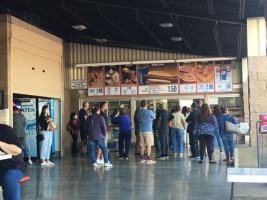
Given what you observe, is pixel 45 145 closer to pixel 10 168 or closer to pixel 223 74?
pixel 10 168

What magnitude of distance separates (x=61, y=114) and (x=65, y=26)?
5.49m

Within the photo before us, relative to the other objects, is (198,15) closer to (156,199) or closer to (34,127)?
(34,127)

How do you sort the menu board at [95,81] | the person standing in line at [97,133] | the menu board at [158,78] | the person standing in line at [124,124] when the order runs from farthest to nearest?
the menu board at [95,81]
the menu board at [158,78]
the person standing in line at [124,124]
the person standing in line at [97,133]

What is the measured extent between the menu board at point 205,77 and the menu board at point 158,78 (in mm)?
1069

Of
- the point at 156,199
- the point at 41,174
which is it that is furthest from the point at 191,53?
the point at 156,199

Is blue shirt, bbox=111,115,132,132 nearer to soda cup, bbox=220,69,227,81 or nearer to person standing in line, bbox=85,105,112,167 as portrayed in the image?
person standing in line, bbox=85,105,112,167

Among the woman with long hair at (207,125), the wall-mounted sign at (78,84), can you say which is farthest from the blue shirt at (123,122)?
the wall-mounted sign at (78,84)

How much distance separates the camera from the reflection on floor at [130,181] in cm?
660

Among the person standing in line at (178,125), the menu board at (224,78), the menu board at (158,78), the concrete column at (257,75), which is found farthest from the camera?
the menu board at (158,78)

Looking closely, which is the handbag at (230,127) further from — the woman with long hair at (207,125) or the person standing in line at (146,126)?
the person standing in line at (146,126)

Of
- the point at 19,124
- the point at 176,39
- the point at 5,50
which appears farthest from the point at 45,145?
the point at 176,39

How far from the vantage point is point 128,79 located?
1958 cm

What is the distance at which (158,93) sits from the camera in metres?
19.2

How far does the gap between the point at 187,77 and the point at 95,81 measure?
4.49 metres
